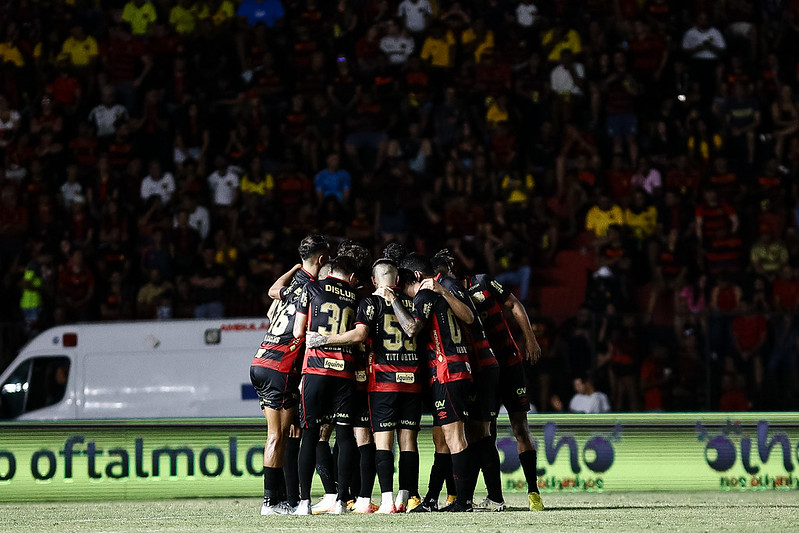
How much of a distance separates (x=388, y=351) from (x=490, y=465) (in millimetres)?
1364

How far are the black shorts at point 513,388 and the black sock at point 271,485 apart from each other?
83.5 inches

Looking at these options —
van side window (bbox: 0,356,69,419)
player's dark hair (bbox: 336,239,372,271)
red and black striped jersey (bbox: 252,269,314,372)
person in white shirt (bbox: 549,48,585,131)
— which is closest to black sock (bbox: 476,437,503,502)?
red and black striped jersey (bbox: 252,269,314,372)

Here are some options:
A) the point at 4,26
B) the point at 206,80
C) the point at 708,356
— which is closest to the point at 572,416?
the point at 708,356

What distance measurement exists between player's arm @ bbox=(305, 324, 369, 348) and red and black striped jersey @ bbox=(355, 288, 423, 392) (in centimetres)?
10

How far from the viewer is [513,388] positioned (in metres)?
11.9

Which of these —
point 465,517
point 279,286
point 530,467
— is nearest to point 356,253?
point 279,286

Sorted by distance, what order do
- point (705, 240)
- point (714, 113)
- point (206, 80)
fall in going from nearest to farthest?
point (705, 240), point (714, 113), point (206, 80)

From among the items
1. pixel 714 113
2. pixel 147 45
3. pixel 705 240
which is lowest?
pixel 705 240

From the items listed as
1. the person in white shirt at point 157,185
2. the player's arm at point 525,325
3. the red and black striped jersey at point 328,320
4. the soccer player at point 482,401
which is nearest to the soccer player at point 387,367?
the red and black striped jersey at point 328,320

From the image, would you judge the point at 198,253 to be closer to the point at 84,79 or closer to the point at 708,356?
the point at 84,79

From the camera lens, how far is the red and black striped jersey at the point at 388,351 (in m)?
11.5

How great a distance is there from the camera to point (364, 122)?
2172 cm

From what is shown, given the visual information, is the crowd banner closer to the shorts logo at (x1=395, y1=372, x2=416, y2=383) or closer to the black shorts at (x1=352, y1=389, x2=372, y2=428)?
the black shorts at (x1=352, y1=389, x2=372, y2=428)

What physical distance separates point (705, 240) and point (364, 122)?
587 centimetres
